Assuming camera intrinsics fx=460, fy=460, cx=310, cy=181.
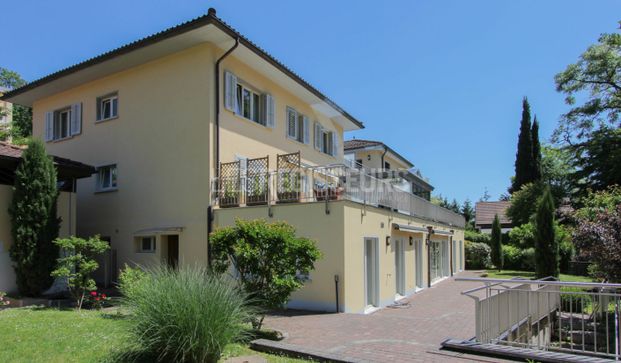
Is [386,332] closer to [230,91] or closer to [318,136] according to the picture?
[230,91]

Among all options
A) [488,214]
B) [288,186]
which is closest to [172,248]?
[288,186]

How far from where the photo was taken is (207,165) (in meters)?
13.8

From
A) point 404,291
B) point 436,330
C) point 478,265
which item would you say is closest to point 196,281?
point 436,330

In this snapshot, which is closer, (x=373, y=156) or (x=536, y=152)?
(x=373, y=156)

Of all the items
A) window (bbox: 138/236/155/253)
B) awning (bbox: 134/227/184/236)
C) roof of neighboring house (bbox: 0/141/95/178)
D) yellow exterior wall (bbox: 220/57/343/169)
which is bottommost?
window (bbox: 138/236/155/253)

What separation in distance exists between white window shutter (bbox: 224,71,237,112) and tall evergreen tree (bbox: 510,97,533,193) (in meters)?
37.8

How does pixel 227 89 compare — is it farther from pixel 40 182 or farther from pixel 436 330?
pixel 436 330

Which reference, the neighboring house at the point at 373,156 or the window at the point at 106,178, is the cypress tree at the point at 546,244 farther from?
the window at the point at 106,178

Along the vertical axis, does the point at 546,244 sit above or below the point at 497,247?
above

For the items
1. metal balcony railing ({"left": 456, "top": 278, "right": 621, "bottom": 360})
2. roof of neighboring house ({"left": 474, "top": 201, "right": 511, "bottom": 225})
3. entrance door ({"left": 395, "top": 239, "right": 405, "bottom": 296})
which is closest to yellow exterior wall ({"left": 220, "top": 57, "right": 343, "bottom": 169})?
entrance door ({"left": 395, "top": 239, "right": 405, "bottom": 296})

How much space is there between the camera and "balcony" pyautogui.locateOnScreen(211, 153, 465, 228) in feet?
41.5

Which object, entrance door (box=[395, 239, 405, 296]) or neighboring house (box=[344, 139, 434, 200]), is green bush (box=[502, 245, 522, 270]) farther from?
entrance door (box=[395, 239, 405, 296])

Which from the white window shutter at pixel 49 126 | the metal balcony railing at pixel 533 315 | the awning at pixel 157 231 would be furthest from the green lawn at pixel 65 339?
the white window shutter at pixel 49 126

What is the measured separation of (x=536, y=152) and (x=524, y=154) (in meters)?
1.16
